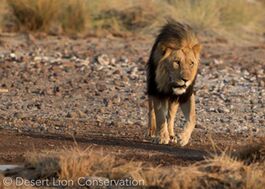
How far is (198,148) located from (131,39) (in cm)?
917

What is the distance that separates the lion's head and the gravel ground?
109cm

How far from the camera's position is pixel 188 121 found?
10406mm

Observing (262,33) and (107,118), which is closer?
(107,118)

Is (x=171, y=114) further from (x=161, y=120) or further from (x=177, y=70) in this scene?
(x=177, y=70)

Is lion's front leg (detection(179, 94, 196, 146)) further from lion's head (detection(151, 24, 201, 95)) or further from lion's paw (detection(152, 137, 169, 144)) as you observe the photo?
lion's head (detection(151, 24, 201, 95))

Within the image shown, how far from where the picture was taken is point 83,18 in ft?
65.9

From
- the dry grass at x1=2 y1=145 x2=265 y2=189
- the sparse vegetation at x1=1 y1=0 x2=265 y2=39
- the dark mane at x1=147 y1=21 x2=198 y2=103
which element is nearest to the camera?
the dry grass at x1=2 y1=145 x2=265 y2=189

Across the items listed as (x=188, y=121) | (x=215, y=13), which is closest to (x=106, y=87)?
(x=188, y=121)

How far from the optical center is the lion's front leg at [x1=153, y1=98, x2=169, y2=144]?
10305mm

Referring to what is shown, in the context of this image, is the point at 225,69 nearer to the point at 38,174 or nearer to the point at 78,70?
the point at 78,70

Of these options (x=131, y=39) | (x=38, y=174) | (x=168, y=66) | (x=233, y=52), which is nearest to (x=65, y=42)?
(x=131, y=39)

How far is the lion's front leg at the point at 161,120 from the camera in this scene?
33.8 feet

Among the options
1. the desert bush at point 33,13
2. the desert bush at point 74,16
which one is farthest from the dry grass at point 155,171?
the desert bush at point 74,16

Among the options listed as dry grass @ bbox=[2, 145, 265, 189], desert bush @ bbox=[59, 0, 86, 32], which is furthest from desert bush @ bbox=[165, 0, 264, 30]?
dry grass @ bbox=[2, 145, 265, 189]
